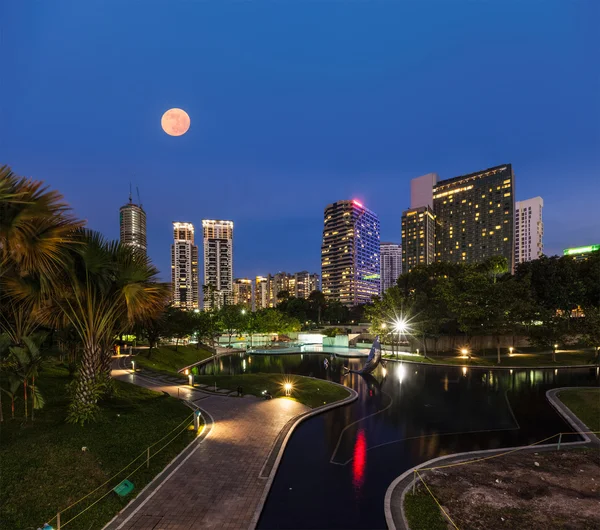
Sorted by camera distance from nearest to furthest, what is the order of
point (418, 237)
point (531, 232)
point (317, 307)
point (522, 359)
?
point (522, 359) → point (317, 307) → point (418, 237) → point (531, 232)

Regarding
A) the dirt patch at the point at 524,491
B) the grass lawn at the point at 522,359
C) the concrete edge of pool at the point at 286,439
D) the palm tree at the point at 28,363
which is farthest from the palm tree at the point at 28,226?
the grass lawn at the point at 522,359

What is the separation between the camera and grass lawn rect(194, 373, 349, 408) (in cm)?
2507

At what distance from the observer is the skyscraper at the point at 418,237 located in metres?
187

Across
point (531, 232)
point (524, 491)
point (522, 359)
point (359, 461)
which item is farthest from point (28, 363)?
point (531, 232)

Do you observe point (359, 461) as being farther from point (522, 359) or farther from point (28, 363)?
point (522, 359)

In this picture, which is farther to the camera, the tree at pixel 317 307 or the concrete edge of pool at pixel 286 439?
the tree at pixel 317 307

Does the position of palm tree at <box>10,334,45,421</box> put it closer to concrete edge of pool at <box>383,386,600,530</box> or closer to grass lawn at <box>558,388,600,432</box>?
concrete edge of pool at <box>383,386,600,530</box>

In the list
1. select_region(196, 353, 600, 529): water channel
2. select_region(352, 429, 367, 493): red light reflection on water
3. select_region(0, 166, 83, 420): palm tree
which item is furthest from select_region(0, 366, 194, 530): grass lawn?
select_region(352, 429, 367, 493): red light reflection on water

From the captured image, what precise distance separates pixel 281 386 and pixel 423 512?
17.9 m

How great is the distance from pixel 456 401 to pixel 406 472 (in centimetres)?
1456

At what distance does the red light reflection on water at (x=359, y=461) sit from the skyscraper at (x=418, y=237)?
583 feet

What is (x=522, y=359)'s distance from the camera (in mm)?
45312

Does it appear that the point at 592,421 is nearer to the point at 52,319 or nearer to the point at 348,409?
the point at 348,409

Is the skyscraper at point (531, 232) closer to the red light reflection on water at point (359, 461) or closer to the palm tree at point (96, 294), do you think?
the red light reflection on water at point (359, 461)
